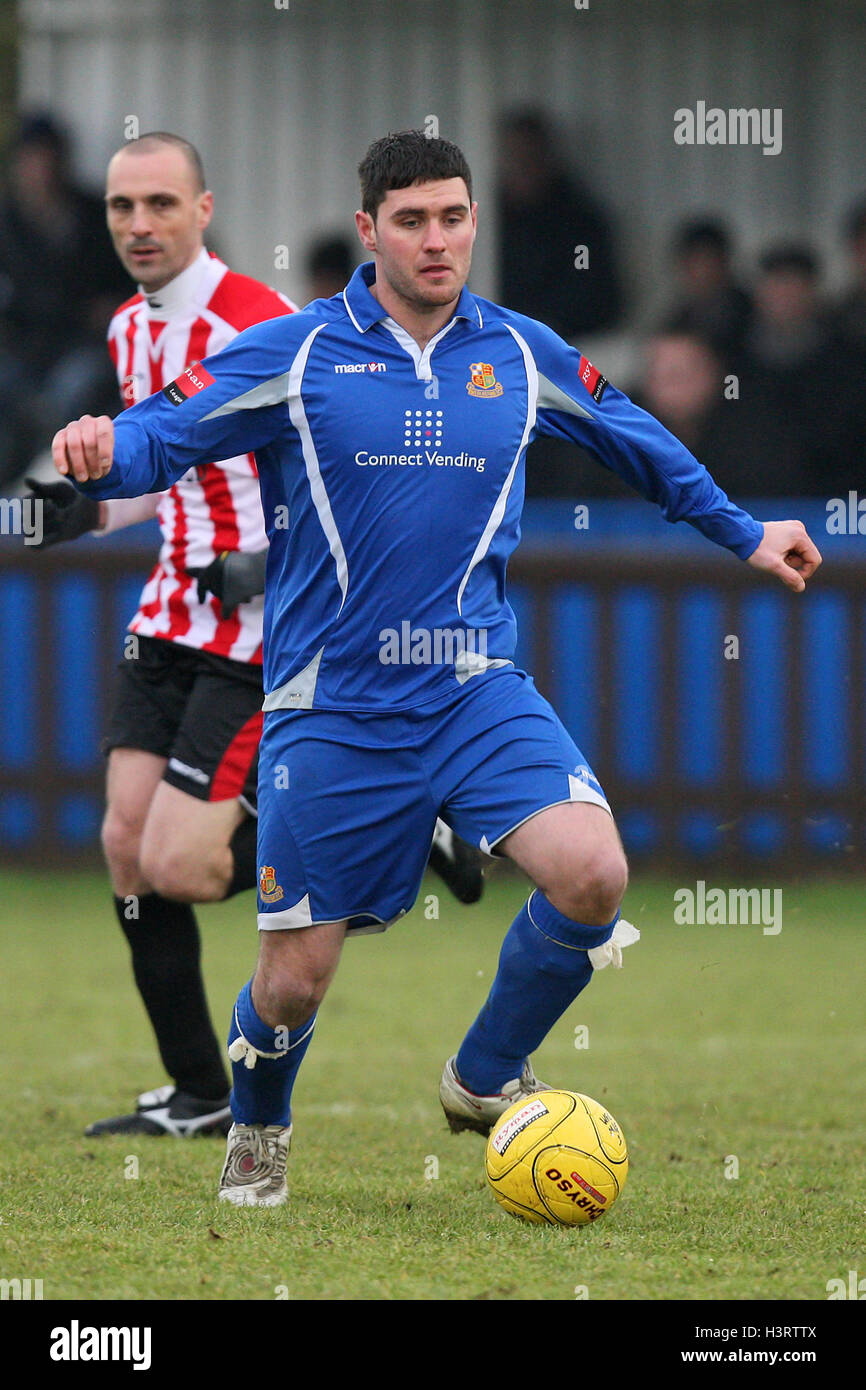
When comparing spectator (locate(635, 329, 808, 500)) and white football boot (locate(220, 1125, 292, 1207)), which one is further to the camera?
spectator (locate(635, 329, 808, 500))

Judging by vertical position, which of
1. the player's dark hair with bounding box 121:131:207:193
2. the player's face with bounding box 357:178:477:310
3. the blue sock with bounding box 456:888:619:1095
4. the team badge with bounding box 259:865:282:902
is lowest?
the blue sock with bounding box 456:888:619:1095

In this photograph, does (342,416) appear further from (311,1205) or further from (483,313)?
(311,1205)

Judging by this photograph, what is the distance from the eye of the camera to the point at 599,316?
40.9 ft

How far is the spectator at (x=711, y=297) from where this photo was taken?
1192 centimetres

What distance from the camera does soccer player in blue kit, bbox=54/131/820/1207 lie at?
4559 mm

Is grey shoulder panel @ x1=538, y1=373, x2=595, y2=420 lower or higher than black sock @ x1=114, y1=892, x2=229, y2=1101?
higher

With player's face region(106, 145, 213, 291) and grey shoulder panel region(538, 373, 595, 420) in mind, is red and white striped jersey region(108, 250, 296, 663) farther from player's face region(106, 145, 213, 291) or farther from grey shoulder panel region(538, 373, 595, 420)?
grey shoulder panel region(538, 373, 595, 420)

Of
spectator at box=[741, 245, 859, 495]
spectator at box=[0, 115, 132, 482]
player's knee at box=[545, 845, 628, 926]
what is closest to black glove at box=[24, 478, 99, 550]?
player's knee at box=[545, 845, 628, 926]

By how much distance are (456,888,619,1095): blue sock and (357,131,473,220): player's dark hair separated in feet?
5.26

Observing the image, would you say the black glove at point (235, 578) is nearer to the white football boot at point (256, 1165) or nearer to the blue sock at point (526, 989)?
the blue sock at point (526, 989)

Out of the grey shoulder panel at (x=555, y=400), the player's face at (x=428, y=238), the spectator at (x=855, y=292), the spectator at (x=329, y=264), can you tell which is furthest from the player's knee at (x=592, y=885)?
the spectator at (x=855, y=292)

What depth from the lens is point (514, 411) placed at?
4.68 metres

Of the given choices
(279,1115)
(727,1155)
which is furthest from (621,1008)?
(279,1115)

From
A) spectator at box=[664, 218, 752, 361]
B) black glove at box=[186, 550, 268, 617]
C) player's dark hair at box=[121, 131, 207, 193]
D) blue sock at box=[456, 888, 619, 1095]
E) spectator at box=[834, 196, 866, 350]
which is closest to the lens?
blue sock at box=[456, 888, 619, 1095]
